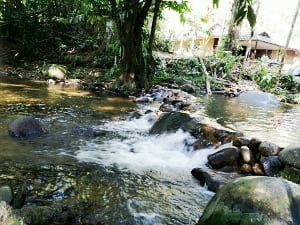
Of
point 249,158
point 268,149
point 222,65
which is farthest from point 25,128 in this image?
point 222,65

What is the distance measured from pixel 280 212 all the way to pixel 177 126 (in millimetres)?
3784

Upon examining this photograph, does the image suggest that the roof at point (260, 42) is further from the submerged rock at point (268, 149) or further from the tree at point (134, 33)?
the submerged rock at point (268, 149)

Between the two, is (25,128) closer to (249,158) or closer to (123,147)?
(123,147)

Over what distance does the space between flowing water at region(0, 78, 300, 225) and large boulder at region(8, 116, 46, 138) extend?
14 centimetres

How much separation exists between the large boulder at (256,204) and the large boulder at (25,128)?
370cm

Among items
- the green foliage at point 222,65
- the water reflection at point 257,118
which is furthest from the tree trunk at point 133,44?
the green foliage at point 222,65

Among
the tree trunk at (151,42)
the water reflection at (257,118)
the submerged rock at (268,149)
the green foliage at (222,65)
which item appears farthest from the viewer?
the green foliage at (222,65)

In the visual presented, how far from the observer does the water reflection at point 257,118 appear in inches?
280

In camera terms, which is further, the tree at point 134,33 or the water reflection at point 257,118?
the tree at point 134,33

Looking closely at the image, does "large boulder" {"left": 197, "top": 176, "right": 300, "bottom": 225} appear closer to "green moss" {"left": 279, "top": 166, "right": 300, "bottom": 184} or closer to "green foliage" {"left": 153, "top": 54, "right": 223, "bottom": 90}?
"green moss" {"left": 279, "top": 166, "right": 300, "bottom": 184}

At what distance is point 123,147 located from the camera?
5852 mm

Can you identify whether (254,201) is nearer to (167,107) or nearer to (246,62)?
(167,107)

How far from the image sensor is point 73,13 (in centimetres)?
1655

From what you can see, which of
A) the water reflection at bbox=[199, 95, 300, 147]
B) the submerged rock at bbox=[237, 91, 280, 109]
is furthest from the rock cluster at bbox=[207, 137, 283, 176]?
the submerged rock at bbox=[237, 91, 280, 109]
